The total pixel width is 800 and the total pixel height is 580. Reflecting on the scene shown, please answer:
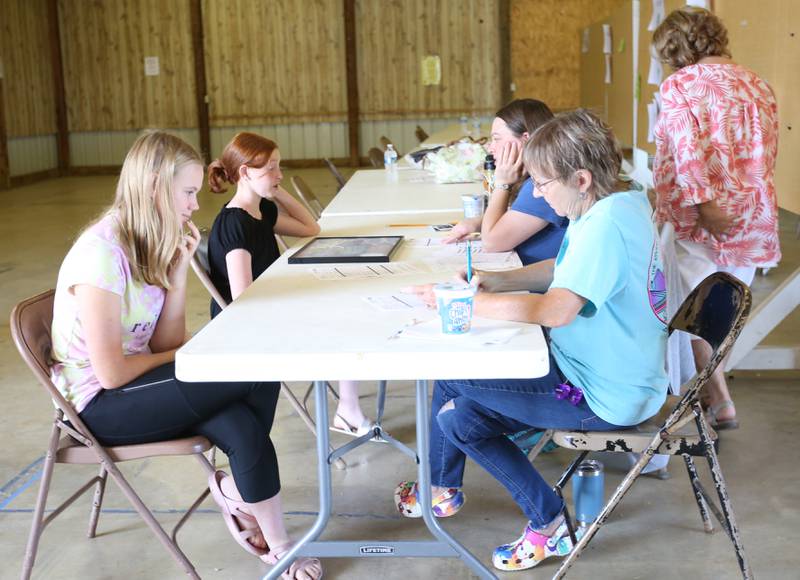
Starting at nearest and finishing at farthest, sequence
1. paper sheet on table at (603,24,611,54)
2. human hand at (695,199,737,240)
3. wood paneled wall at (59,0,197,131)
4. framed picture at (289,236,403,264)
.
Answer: framed picture at (289,236,403,264), human hand at (695,199,737,240), paper sheet on table at (603,24,611,54), wood paneled wall at (59,0,197,131)

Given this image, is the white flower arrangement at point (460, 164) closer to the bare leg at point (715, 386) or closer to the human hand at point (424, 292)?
the bare leg at point (715, 386)

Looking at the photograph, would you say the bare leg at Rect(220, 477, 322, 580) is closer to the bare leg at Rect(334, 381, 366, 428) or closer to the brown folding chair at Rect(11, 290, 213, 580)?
the brown folding chair at Rect(11, 290, 213, 580)

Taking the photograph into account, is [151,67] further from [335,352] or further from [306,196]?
[335,352]

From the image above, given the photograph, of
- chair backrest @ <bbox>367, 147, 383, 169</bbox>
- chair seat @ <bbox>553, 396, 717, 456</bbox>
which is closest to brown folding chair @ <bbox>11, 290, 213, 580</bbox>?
chair seat @ <bbox>553, 396, 717, 456</bbox>

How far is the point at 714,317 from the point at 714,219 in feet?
3.75


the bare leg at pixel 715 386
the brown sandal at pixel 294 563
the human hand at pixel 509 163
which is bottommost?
the brown sandal at pixel 294 563

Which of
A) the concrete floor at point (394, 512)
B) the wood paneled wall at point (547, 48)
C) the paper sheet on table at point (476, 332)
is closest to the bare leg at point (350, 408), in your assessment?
the concrete floor at point (394, 512)

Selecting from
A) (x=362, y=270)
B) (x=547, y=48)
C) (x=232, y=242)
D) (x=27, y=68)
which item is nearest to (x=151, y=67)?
(x=27, y=68)

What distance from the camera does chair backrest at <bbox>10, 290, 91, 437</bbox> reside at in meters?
2.15

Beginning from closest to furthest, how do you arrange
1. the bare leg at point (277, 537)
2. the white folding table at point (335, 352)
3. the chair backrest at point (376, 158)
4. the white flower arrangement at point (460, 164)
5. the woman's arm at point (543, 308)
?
1. the white folding table at point (335, 352)
2. the woman's arm at point (543, 308)
3. the bare leg at point (277, 537)
4. the white flower arrangement at point (460, 164)
5. the chair backrest at point (376, 158)

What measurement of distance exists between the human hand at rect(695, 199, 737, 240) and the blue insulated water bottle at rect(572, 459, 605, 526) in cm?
113

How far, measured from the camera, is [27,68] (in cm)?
1379

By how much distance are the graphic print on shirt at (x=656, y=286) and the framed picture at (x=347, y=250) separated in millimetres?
878

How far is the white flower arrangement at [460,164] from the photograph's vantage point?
4.88 metres
